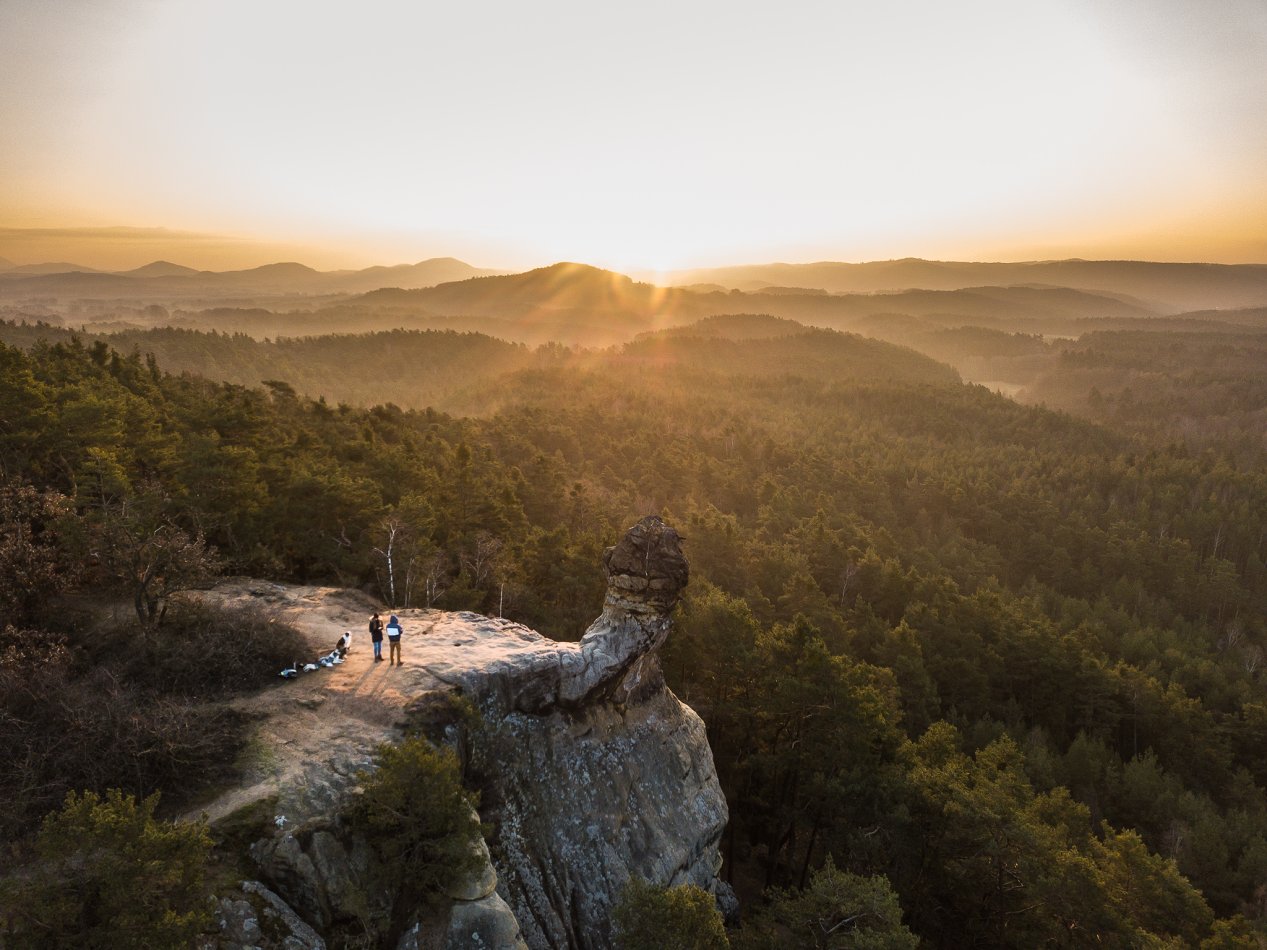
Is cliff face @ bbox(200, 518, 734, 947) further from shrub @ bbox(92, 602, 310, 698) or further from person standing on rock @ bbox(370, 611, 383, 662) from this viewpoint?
shrub @ bbox(92, 602, 310, 698)

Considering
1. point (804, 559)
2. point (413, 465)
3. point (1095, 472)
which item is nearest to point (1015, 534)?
point (1095, 472)

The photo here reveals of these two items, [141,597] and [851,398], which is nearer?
[141,597]

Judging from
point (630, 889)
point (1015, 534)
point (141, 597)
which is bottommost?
point (1015, 534)

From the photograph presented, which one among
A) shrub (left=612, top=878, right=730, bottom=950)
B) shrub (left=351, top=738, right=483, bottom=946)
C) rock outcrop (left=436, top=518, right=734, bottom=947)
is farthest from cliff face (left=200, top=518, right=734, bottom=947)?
shrub (left=612, top=878, right=730, bottom=950)

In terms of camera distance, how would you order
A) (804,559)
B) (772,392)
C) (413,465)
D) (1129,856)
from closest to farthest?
(1129,856) < (413,465) < (804,559) < (772,392)

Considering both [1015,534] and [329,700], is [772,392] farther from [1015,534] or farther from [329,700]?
[329,700]

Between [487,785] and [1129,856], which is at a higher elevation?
[487,785]

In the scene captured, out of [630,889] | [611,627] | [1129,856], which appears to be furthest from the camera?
[1129,856]
